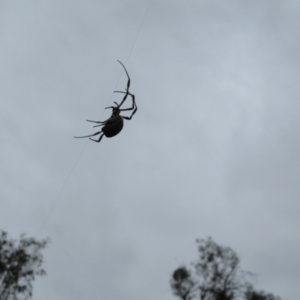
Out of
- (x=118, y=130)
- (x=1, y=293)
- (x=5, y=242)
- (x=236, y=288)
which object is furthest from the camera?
(x=236, y=288)

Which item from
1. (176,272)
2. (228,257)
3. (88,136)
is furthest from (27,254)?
(88,136)

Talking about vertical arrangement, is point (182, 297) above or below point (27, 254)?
above

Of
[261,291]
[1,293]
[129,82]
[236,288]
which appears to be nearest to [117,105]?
[129,82]

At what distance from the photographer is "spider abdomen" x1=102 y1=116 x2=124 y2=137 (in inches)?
434

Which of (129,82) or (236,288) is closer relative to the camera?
(129,82)

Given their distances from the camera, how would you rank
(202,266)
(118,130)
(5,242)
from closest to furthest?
(118,130), (5,242), (202,266)

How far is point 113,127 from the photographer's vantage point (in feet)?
36.1

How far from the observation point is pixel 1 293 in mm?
27281

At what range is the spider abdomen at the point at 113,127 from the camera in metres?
11.0

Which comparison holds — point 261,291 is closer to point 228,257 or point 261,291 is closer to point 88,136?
point 228,257

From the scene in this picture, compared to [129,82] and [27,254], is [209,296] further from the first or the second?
[129,82]

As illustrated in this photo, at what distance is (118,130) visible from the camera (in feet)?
36.5

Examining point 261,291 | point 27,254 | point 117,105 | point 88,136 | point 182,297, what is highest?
point 261,291

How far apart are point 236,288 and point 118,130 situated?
24.3 meters
